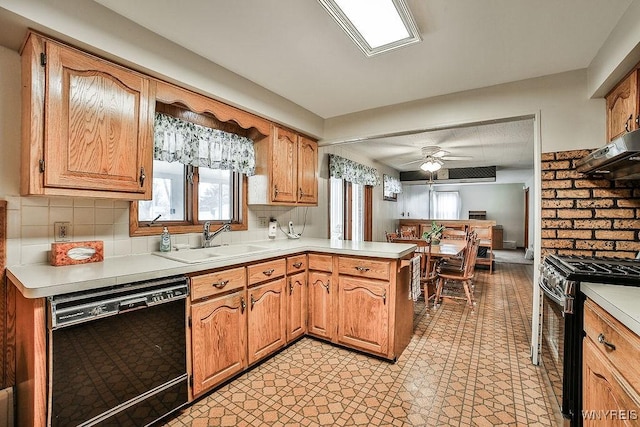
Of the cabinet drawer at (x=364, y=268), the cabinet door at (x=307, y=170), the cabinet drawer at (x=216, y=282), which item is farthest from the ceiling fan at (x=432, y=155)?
the cabinet drawer at (x=216, y=282)

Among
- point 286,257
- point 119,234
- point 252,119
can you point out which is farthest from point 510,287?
point 119,234

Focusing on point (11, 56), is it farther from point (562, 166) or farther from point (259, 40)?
point (562, 166)

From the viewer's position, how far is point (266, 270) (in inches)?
85.4

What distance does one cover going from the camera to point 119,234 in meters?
1.89

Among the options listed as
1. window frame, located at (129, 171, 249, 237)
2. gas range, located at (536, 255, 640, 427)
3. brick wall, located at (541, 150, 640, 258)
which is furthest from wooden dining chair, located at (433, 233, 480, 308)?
window frame, located at (129, 171, 249, 237)

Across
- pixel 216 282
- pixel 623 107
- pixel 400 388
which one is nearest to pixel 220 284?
pixel 216 282

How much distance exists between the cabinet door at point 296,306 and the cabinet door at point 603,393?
1.84 meters

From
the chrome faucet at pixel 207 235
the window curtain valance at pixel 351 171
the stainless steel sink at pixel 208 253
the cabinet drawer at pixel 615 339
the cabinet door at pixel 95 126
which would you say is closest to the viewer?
the cabinet drawer at pixel 615 339

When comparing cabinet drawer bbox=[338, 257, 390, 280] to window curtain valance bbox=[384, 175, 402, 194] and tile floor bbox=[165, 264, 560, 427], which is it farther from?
window curtain valance bbox=[384, 175, 402, 194]

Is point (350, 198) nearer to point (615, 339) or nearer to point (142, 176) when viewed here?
point (142, 176)

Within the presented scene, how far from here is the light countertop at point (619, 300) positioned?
938 millimetres

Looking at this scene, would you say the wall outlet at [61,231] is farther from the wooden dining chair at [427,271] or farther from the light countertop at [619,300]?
the wooden dining chair at [427,271]

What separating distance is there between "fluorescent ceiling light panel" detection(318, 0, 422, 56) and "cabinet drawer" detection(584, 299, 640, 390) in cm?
167

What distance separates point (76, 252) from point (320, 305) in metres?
1.76
